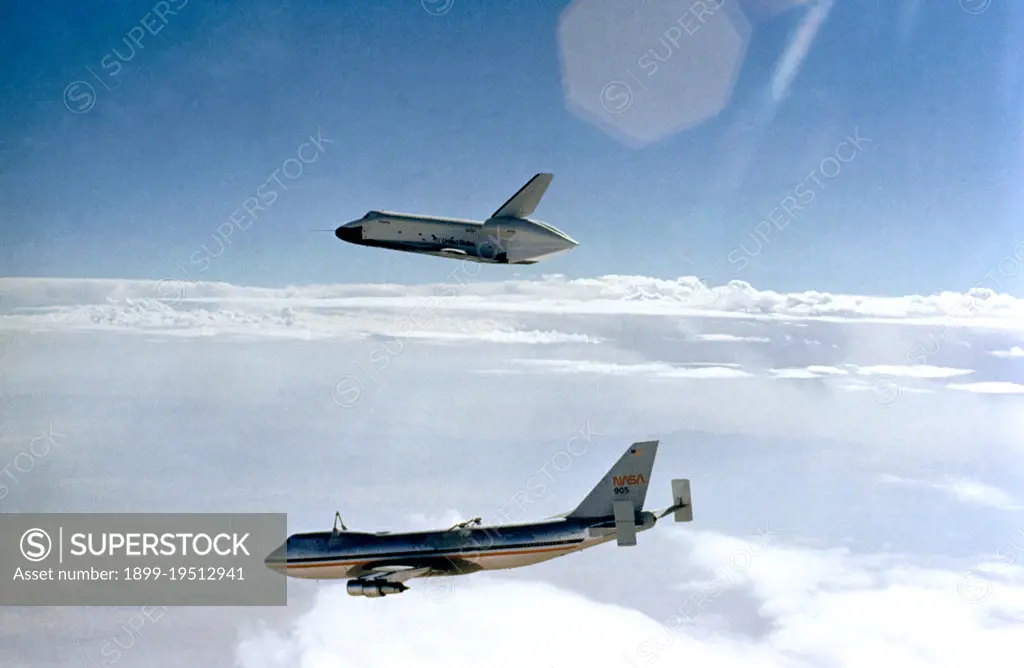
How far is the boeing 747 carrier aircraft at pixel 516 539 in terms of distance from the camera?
4512cm

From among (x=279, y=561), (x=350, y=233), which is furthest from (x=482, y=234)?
(x=279, y=561)

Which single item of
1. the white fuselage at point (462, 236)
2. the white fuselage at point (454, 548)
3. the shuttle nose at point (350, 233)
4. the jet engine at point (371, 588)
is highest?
the shuttle nose at point (350, 233)

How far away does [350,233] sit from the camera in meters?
49.7

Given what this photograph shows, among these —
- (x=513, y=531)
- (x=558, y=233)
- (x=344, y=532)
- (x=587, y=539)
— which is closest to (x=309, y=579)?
(x=344, y=532)

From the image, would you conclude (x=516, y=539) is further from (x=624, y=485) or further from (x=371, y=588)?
(x=371, y=588)

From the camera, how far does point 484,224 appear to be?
4716 centimetres

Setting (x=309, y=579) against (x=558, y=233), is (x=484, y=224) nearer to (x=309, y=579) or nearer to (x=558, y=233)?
(x=558, y=233)

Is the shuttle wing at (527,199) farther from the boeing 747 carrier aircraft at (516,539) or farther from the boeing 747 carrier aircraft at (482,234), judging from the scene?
the boeing 747 carrier aircraft at (516,539)

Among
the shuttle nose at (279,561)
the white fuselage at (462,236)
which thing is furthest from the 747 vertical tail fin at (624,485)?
the shuttle nose at (279,561)

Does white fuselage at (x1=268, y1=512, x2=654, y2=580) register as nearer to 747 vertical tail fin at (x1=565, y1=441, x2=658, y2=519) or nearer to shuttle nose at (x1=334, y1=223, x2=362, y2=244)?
747 vertical tail fin at (x1=565, y1=441, x2=658, y2=519)

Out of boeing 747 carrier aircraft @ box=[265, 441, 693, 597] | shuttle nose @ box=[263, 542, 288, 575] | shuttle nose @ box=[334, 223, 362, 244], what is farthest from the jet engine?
shuttle nose @ box=[334, 223, 362, 244]

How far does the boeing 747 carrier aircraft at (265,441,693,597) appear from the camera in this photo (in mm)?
45125

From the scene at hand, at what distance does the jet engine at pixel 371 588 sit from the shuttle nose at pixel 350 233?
17486 millimetres

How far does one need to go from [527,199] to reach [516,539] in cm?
1679
